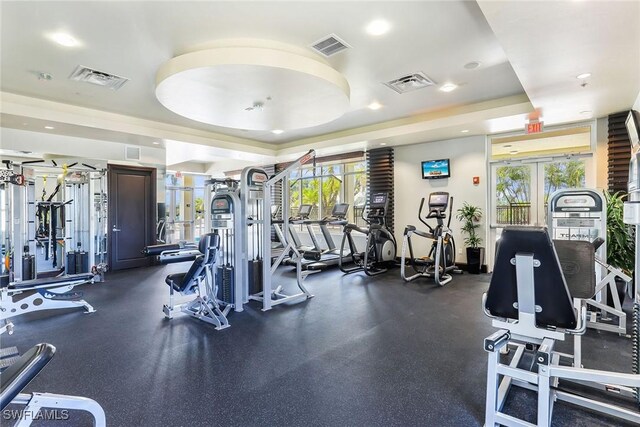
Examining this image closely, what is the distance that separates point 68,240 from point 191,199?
4.92m

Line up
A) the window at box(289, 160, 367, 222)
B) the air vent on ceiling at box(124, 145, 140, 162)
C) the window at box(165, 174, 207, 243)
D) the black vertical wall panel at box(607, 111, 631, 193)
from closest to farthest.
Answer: the black vertical wall panel at box(607, 111, 631, 193) < the air vent on ceiling at box(124, 145, 140, 162) < the window at box(289, 160, 367, 222) < the window at box(165, 174, 207, 243)

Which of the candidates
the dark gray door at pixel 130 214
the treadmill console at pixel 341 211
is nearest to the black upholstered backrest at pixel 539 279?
the treadmill console at pixel 341 211

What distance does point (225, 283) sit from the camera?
4590 millimetres

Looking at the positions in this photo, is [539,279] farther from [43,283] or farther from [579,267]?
[43,283]

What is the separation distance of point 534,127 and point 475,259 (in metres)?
2.75

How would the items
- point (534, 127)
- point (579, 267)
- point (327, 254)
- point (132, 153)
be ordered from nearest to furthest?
point (579, 267)
point (534, 127)
point (132, 153)
point (327, 254)

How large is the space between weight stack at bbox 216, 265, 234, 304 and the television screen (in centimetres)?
506

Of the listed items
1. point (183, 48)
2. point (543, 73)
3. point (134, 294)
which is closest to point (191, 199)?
point (134, 294)

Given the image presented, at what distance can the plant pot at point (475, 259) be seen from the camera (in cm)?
678

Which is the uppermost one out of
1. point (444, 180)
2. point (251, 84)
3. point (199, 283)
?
point (251, 84)

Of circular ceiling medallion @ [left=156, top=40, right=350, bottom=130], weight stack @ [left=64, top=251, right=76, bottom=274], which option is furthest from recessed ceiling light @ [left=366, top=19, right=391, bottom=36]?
weight stack @ [left=64, top=251, right=76, bottom=274]

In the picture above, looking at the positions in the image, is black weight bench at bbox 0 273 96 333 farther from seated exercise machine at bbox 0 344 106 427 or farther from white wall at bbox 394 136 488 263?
white wall at bbox 394 136 488 263

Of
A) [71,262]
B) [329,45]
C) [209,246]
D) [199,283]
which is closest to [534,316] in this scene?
[329,45]

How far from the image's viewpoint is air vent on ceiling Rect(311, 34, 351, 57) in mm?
3457
